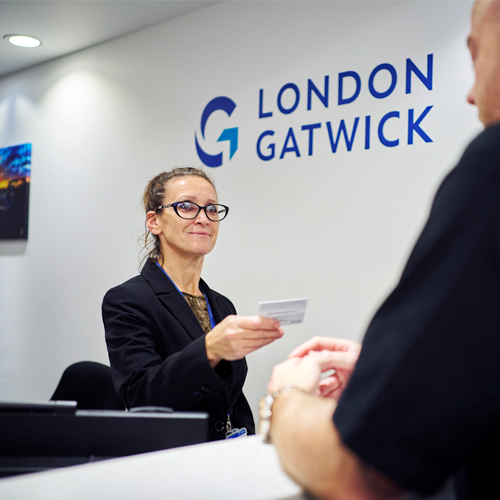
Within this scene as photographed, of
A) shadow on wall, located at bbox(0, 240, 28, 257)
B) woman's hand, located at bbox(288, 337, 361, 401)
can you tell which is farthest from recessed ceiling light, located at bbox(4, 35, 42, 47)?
woman's hand, located at bbox(288, 337, 361, 401)

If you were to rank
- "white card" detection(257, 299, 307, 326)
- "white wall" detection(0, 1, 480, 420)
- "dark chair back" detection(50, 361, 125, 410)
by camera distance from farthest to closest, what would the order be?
"white wall" detection(0, 1, 480, 420), "dark chair back" detection(50, 361, 125, 410), "white card" detection(257, 299, 307, 326)

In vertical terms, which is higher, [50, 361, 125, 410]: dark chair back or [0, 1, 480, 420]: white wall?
[0, 1, 480, 420]: white wall

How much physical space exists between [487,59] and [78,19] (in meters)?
4.14

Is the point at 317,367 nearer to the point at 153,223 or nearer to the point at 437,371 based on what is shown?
the point at 437,371

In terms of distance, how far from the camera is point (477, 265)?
0.53 metres

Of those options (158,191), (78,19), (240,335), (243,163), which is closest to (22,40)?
(78,19)

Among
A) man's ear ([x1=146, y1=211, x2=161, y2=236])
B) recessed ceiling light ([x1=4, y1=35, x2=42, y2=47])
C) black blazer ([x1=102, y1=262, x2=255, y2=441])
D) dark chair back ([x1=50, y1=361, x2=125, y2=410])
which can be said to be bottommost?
dark chair back ([x1=50, y1=361, x2=125, y2=410])

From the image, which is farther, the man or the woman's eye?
the woman's eye

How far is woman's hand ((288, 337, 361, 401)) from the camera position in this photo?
1.00m

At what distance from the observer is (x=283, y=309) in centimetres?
125

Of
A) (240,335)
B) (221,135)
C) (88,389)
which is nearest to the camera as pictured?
(240,335)

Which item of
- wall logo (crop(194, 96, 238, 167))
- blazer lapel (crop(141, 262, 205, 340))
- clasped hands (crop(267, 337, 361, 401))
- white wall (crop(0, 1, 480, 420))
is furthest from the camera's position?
wall logo (crop(194, 96, 238, 167))

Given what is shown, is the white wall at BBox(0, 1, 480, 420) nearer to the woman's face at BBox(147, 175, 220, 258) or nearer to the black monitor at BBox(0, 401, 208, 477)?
the woman's face at BBox(147, 175, 220, 258)

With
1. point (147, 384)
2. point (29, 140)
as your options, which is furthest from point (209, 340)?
point (29, 140)
